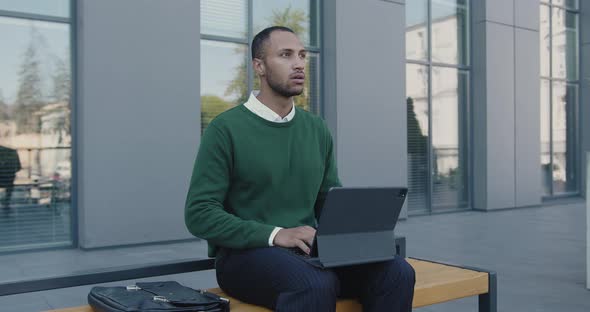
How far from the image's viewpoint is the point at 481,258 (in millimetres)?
6938

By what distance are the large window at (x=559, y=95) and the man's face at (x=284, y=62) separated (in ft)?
41.8

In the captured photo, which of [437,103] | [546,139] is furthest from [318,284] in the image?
[546,139]

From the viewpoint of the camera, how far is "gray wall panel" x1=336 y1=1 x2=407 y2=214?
9.98 metres

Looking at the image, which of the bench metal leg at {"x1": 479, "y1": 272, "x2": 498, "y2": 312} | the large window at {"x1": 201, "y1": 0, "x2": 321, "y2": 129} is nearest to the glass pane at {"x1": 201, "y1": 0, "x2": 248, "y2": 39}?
the large window at {"x1": 201, "y1": 0, "x2": 321, "y2": 129}

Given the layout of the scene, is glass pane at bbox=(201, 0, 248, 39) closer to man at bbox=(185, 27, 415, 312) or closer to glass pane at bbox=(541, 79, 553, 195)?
man at bbox=(185, 27, 415, 312)

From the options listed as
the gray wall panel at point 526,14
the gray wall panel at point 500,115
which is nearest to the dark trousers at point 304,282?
the gray wall panel at point 500,115

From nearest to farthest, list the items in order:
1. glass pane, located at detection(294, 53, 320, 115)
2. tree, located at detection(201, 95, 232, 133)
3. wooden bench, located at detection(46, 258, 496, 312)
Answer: wooden bench, located at detection(46, 258, 496, 312) → tree, located at detection(201, 95, 232, 133) → glass pane, located at detection(294, 53, 320, 115)

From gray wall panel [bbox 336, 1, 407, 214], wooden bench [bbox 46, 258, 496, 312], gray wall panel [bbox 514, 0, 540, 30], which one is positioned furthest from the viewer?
gray wall panel [bbox 514, 0, 540, 30]

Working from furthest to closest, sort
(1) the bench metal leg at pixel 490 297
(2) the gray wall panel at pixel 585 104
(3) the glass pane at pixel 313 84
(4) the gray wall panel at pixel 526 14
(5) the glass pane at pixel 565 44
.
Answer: (2) the gray wall panel at pixel 585 104 → (5) the glass pane at pixel 565 44 → (4) the gray wall panel at pixel 526 14 → (3) the glass pane at pixel 313 84 → (1) the bench metal leg at pixel 490 297

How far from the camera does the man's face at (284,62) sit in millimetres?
2740

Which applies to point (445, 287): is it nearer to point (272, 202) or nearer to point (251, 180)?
point (272, 202)

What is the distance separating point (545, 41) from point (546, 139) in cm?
222

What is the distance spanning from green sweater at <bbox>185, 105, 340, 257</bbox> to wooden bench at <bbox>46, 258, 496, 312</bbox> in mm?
331

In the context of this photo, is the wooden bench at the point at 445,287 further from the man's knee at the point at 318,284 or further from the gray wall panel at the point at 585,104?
the gray wall panel at the point at 585,104
